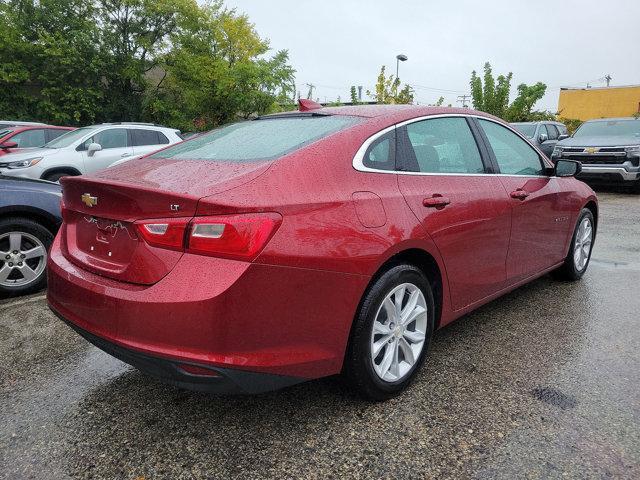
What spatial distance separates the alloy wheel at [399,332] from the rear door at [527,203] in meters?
1.09

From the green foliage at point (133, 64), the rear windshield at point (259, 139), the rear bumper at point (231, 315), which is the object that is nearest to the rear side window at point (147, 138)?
the rear windshield at point (259, 139)

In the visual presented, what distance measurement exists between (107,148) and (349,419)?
9025mm

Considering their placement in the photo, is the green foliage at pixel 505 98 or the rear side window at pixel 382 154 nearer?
the rear side window at pixel 382 154

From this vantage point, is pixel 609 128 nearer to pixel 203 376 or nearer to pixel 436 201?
pixel 436 201

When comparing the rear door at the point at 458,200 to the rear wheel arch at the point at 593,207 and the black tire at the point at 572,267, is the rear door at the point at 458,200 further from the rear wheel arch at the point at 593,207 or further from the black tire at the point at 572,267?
the rear wheel arch at the point at 593,207

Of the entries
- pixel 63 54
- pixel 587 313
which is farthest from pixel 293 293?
pixel 63 54

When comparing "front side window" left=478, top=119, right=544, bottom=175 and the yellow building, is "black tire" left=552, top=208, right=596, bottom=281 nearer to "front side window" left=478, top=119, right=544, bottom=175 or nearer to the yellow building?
"front side window" left=478, top=119, right=544, bottom=175

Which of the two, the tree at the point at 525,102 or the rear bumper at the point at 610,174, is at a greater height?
the tree at the point at 525,102

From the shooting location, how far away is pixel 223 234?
74.4 inches

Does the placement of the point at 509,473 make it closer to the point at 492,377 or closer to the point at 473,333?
the point at 492,377

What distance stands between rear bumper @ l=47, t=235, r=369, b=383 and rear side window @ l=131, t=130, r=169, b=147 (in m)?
8.77

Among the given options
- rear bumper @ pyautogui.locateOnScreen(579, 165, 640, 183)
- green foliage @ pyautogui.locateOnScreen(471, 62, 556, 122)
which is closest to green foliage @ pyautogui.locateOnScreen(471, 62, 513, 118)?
green foliage @ pyautogui.locateOnScreen(471, 62, 556, 122)

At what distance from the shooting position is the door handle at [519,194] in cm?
336

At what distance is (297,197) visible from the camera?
2.07 metres
